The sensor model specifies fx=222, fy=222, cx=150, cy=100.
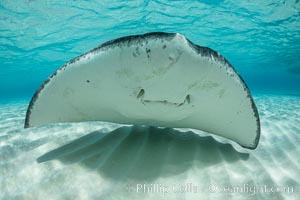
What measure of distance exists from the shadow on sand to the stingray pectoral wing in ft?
1.22

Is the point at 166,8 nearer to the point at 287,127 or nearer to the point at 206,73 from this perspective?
the point at 287,127

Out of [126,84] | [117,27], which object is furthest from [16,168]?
[117,27]

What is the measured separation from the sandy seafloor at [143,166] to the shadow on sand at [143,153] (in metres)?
0.01

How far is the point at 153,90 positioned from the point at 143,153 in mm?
1130

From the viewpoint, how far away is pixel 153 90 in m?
2.23

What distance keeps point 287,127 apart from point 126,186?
3950mm

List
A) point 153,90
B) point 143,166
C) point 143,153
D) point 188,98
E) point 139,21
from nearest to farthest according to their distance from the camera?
1. point 153,90
2. point 188,98
3. point 143,166
4. point 143,153
5. point 139,21

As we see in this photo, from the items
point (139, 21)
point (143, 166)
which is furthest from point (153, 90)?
point (139, 21)

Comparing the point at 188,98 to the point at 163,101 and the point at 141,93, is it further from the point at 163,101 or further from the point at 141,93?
the point at 141,93

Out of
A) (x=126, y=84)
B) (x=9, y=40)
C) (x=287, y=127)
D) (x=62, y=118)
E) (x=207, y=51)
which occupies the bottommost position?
(x=287, y=127)

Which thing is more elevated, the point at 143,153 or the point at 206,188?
the point at 143,153

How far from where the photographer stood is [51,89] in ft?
8.45

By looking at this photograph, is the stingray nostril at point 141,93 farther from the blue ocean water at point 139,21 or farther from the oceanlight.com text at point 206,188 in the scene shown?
the blue ocean water at point 139,21

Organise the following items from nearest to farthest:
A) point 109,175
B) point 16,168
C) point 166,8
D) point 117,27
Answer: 1. point 109,175
2. point 16,168
3. point 166,8
4. point 117,27
